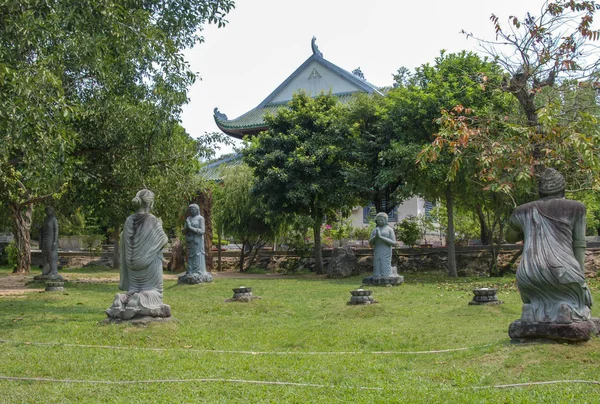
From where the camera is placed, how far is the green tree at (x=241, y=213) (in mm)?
25734

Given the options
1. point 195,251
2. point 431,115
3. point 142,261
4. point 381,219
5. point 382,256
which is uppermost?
point 431,115

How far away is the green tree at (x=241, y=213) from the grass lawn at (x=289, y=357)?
13.3m

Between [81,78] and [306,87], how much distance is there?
21.6 meters

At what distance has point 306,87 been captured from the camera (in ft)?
112

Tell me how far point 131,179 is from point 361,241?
16838mm

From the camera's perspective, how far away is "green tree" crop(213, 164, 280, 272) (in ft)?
84.4

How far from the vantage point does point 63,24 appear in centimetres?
1034

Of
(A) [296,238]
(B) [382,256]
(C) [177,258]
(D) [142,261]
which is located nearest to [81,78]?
(D) [142,261]

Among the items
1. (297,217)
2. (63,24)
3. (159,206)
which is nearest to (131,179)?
(159,206)

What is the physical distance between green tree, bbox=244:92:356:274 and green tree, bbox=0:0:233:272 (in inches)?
296

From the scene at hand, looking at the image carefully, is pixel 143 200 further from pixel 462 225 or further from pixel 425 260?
pixel 462 225

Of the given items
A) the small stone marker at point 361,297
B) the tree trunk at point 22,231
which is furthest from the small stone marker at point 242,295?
the tree trunk at point 22,231

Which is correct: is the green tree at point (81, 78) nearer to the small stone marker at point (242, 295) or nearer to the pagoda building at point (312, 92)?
the small stone marker at point (242, 295)

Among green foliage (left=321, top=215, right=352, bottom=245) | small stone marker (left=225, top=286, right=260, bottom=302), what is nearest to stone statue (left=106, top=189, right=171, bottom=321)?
small stone marker (left=225, top=286, right=260, bottom=302)
